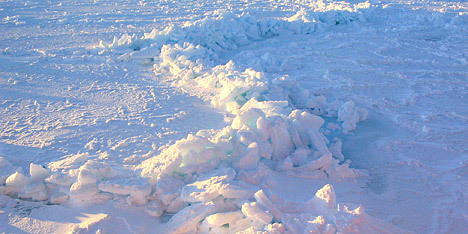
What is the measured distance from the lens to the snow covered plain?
2.21 m

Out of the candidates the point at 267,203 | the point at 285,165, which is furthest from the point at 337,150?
the point at 267,203

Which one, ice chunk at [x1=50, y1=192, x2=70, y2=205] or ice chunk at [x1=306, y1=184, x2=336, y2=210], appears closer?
ice chunk at [x1=306, y1=184, x2=336, y2=210]

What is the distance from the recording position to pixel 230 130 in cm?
286

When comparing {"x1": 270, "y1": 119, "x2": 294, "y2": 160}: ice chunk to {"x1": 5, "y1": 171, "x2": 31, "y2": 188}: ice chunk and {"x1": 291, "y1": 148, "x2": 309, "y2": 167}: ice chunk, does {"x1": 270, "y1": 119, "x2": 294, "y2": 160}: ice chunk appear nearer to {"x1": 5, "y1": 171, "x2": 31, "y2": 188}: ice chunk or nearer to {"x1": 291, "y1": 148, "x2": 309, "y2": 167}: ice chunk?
{"x1": 291, "y1": 148, "x2": 309, "y2": 167}: ice chunk

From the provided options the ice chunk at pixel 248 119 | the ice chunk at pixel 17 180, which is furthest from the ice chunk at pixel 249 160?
the ice chunk at pixel 17 180

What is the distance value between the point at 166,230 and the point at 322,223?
2.62ft

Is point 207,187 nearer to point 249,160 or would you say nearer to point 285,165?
point 249,160

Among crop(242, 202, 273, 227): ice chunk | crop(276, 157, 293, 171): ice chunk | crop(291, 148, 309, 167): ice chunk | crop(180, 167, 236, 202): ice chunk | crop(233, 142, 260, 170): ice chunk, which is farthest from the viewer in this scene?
crop(291, 148, 309, 167): ice chunk

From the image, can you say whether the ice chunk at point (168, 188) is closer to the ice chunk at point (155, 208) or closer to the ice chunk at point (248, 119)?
the ice chunk at point (155, 208)

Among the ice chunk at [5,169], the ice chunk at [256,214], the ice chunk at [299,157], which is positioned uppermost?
the ice chunk at [5,169]

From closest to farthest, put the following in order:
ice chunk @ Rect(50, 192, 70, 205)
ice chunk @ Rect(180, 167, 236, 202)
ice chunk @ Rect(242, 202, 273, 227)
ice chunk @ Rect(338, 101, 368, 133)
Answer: ice chunk @ Rect(242, 202, 273, 227) < ice chunk @ Rect(180, 167, 236, 202) < ice chunk @ Rect(50, 192, 70, 205) < ice chunk @ Rect(338, 101, 368, 133)

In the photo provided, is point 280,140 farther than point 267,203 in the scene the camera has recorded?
Yes

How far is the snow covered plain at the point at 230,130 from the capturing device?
2.21 metres

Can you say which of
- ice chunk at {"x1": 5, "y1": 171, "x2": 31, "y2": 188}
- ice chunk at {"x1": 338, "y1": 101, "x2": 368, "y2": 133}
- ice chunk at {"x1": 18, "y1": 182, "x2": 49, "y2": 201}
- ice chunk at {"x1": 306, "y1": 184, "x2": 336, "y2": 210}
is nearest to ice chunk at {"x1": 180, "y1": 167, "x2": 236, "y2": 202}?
ice chunk at {"x1": 306, "y1": 184, "x2": 336, "y2": 210}
